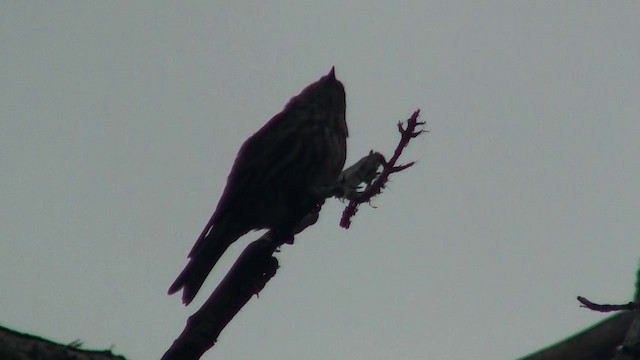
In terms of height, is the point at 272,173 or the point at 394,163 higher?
the point at 272,173

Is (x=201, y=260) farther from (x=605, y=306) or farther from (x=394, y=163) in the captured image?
(x=605, y=306)

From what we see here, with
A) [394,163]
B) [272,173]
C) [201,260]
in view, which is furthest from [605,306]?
[272,173]

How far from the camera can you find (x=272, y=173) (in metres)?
6.29

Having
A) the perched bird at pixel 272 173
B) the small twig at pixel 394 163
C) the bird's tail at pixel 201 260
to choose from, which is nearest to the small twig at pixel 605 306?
the small twig at pixel 394 163

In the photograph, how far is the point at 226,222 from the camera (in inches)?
242

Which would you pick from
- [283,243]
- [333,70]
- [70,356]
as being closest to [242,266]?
[283,243]

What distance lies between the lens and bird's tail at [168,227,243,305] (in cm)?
561

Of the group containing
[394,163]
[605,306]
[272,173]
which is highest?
[272,173]

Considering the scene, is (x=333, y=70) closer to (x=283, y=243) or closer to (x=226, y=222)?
(x=226, y=222)

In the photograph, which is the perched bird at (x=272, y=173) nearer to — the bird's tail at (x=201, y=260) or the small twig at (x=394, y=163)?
the bird's tail at (x=201, y=260)

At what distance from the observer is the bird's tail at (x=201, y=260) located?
18.4 feet

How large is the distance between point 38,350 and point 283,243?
1.43m

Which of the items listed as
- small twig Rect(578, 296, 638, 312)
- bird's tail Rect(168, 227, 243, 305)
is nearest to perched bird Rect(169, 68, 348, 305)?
bird's tail Rect(168, 227, 243, 305)

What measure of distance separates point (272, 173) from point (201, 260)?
0.88 meters
